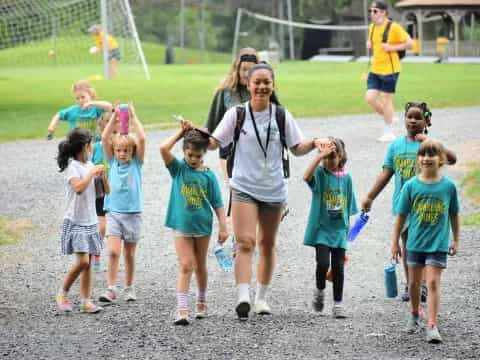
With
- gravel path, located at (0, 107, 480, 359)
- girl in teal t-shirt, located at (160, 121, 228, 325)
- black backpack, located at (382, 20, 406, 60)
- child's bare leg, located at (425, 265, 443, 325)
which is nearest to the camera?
gravel path, located at (0, 107, 480, 359)

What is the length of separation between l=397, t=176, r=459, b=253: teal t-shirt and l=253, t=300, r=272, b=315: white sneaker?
1.14 meters

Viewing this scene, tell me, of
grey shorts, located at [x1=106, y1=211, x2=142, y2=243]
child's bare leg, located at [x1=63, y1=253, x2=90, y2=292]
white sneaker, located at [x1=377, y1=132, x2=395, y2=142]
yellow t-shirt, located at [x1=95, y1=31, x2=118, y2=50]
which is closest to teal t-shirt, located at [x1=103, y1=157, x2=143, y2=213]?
grey shorts, located at [x1=106, y1=211, x2=142, y2=243]

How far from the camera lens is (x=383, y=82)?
18.7 m

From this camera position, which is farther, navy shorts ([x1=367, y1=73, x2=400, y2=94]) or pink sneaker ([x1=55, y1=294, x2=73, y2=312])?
navy shorts ([x1=367, y1=73, x2=400, y2=94])

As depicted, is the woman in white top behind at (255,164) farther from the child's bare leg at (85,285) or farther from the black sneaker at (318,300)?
the child's bare leg at (85,285)

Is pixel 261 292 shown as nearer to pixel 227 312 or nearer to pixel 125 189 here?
pixel 227 312

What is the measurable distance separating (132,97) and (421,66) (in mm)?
21222

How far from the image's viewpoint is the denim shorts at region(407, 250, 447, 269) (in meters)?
7.42

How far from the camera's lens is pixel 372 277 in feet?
31.2

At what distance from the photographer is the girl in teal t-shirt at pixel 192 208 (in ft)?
26.0

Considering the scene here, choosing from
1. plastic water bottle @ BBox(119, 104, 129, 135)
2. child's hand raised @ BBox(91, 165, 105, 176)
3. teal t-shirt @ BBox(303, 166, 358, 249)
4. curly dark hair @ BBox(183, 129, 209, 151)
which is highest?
plastic water bottle @ BBox(119, 104, 129, 135)

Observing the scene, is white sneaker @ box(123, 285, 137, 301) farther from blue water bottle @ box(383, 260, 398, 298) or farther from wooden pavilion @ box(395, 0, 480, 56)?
wooden pavilion @ box(395, 0, 480, 56)

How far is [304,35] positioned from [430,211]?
6106 centimetres

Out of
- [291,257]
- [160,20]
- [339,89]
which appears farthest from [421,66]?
[291,257]
